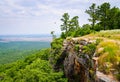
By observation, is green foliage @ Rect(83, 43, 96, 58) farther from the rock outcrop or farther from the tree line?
the tree line

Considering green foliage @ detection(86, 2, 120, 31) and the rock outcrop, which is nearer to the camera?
the rock outcrop

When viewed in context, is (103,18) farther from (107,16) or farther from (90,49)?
(90,49)

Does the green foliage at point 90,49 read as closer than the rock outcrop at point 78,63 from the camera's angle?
Yes

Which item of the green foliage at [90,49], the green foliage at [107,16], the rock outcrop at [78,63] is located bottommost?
the rock outcrop at [78,63]

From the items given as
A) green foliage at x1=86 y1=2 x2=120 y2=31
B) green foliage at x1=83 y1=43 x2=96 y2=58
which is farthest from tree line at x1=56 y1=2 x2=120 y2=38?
green foliage at x1=83 y1=43 x2=96 y2=58

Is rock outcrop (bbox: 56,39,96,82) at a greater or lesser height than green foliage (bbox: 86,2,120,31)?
lesser

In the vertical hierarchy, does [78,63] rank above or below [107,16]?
below

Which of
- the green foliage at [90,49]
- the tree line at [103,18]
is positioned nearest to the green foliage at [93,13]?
the tree line at [103,18]

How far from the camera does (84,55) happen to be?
94.1 feet

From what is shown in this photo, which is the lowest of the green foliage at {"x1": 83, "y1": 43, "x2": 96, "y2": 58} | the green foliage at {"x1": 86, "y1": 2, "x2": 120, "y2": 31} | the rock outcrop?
the rock outcrop

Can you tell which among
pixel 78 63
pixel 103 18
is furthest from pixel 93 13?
pixel 78 63

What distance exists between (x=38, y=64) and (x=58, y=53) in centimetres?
587

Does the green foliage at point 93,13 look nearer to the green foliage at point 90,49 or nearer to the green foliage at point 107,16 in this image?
the green foliage at point 107,16

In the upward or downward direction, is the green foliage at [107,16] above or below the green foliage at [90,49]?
above
